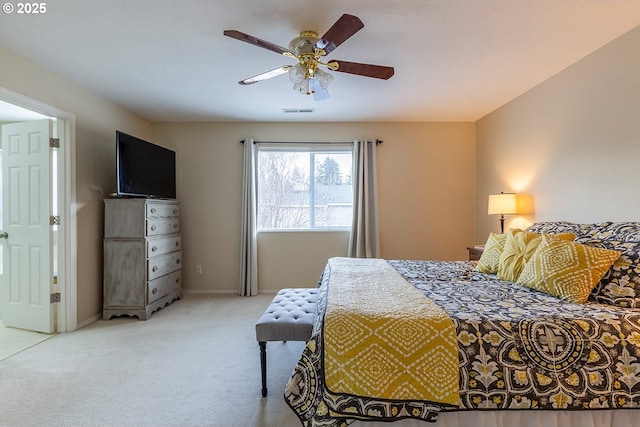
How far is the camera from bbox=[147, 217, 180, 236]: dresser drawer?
11.2 feet

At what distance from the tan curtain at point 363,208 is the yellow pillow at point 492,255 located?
184cm

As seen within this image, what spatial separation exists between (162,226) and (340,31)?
3081 millimetres

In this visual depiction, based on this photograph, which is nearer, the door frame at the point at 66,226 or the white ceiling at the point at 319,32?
the white ceiling at the point at 319,32

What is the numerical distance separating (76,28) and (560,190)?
425cm

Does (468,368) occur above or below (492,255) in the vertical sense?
below

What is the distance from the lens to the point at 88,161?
325 centimetres

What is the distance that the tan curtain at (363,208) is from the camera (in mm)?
4301

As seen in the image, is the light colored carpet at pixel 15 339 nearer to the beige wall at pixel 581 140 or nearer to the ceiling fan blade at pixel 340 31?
the ceiling fan blade at pixel 340 31

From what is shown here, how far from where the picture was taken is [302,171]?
4.52m

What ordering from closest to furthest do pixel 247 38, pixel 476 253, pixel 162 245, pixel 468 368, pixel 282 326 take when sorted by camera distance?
pixel 468 368, pixel 247 38, pixel 282 326, pixel 476 253, pixel 162 245

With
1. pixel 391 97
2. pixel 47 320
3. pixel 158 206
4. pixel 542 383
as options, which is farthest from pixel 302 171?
pixel 542 383

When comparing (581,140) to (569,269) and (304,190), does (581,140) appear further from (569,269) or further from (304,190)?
(304,190)

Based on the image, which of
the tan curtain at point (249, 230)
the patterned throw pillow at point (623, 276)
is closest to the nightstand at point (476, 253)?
the patterned throw pillow at point (623, 276)

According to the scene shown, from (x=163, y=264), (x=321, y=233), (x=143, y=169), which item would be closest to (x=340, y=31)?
(x=143, y=169)
